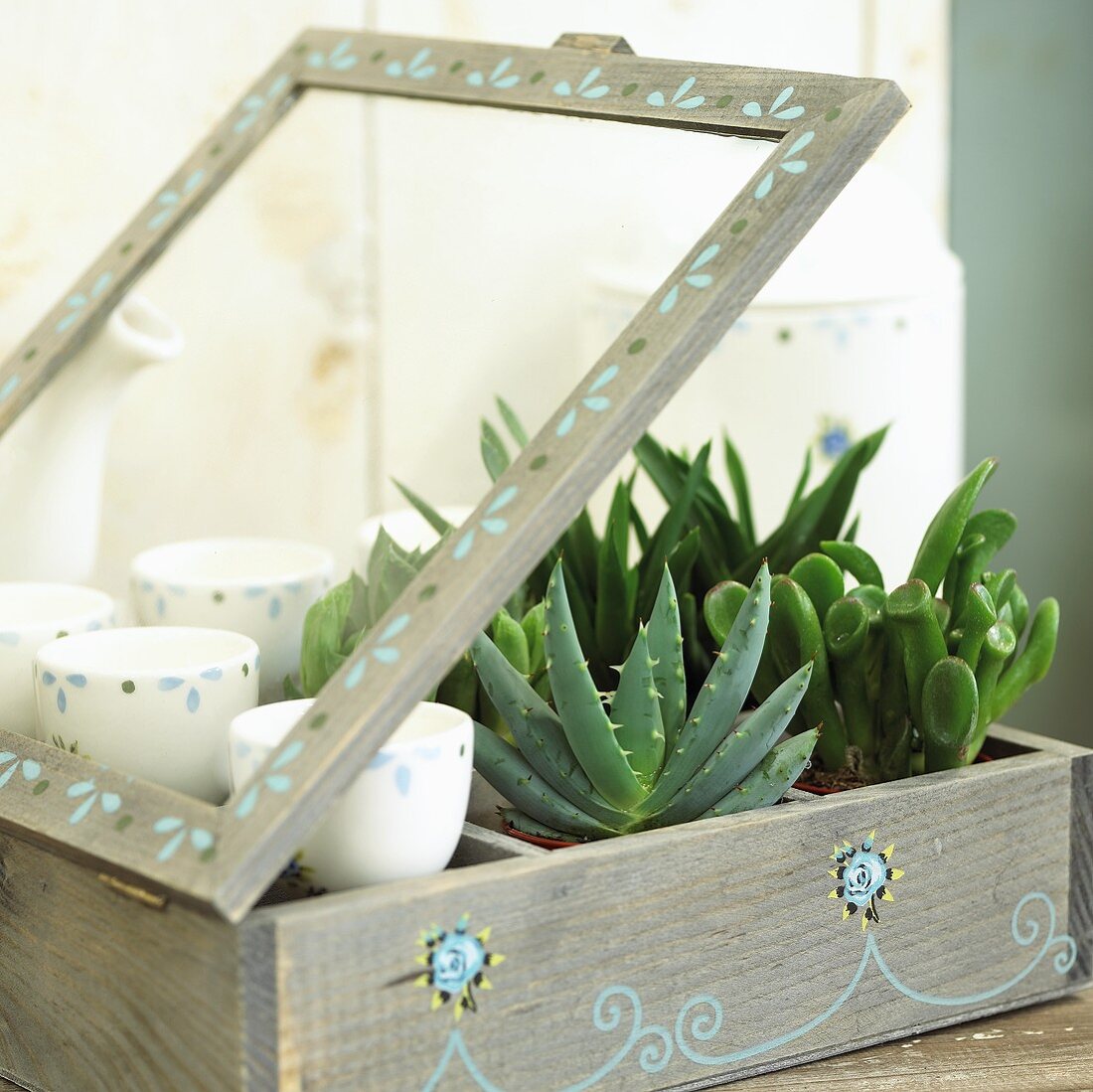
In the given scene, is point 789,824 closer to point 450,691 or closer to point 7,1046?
point 450,691

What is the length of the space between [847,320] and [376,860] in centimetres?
60

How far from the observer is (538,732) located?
0.60m

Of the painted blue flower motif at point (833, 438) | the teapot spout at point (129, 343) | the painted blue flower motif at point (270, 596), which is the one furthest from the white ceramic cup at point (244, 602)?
the painted blue flower motif at point (833, 438)

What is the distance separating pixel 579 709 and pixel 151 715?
0.51 feet

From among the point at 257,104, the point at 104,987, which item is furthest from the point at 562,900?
the point at 257,104

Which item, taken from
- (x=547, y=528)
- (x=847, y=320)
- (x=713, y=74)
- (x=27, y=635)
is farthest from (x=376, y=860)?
(x=847, y=320)

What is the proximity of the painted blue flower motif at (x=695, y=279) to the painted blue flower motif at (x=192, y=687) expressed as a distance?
21cm

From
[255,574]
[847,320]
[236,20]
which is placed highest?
[236,20]

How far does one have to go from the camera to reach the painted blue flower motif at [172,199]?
83 centimetres

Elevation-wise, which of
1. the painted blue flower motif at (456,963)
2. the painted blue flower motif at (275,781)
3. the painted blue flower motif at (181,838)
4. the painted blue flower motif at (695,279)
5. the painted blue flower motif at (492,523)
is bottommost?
the painted blue flower motif at (456,963)

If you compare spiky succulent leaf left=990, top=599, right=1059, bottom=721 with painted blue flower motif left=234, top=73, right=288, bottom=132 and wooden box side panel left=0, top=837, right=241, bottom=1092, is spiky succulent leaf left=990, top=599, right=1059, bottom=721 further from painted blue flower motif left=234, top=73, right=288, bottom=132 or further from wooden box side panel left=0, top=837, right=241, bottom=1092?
painted blue flower motif left=234, top=73, right=288, bottom=132

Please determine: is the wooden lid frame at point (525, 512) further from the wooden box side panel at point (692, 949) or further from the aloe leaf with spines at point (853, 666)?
the aloe leaf with spines at point (853, 666)

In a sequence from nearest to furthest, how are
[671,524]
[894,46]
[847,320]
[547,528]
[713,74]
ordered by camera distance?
1. [547,528]
2. [713,74]
3. [671,524]
4. [847,320]
5. [894,46]

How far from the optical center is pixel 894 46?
1.36 meters
